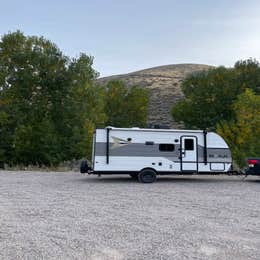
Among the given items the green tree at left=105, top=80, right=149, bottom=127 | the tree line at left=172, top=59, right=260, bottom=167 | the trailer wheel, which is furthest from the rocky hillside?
the trailer wheel

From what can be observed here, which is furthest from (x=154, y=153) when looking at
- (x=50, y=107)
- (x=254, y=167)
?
(x=50, y=107)

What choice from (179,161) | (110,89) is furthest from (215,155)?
(110,89)

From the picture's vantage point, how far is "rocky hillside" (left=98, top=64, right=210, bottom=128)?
6245cm

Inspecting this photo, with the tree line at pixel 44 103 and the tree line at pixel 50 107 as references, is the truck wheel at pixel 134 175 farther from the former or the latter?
the tree line at pixel 44 103

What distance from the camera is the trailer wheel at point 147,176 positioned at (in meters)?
15.3

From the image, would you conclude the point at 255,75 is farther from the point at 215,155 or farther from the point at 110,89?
the point at 215,155

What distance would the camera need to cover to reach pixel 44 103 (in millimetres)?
31078

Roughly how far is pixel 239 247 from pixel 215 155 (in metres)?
9.90

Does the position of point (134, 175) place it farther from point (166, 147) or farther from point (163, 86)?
point (163, 86)

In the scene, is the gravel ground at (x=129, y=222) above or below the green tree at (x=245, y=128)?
below

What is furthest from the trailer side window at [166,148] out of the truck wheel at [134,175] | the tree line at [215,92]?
the tree line at [215,92]

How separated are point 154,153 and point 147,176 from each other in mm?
985

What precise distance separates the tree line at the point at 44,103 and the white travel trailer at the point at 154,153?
13.3m

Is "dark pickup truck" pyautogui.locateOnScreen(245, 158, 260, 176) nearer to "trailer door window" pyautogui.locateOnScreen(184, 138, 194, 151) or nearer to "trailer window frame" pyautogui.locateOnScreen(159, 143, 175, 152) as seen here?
"trailer door window" pyautogui.locateOnScreen(184, 138, 194, 151)
